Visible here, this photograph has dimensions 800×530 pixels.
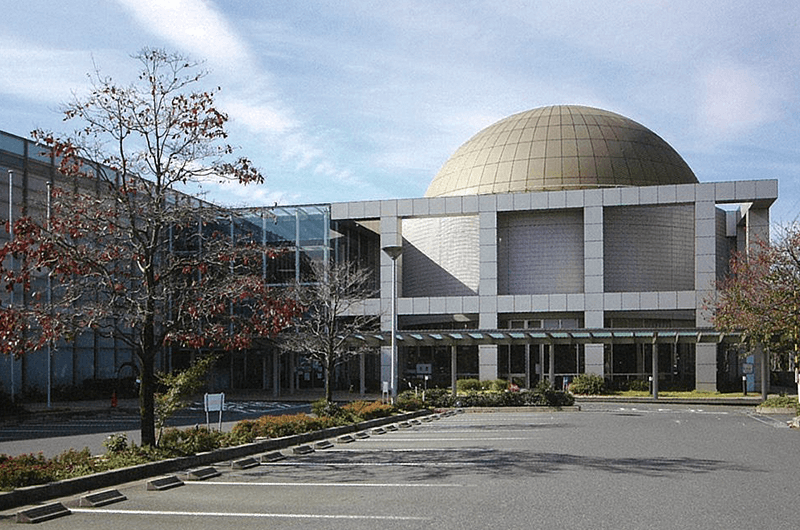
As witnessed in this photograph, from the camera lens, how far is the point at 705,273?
168 ft

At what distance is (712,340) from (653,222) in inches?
487

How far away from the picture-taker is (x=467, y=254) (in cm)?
5712

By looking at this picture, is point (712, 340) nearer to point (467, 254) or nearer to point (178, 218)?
point (467, 254)

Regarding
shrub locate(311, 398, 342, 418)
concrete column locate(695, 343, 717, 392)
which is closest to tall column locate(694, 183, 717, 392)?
concrete column locate(695, 343, 717, 392)

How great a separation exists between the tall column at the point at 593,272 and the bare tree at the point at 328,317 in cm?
1332

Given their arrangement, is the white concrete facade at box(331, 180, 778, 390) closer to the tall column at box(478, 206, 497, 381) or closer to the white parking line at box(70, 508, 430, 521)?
the tall column at box(478, 206, 497, 381)

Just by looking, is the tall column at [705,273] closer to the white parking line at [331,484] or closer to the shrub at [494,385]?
the shrub at [494,385]

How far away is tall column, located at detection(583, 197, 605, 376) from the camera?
166 feet

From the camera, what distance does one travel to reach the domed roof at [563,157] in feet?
190

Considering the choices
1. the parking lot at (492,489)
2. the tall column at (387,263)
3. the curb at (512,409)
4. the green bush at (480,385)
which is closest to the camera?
the parking lot at (492,489)

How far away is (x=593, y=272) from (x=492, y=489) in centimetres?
4253

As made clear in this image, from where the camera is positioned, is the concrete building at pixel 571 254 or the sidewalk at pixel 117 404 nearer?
the sidewalk at pixel 117 404

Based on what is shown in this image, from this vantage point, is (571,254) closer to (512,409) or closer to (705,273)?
(705,273)

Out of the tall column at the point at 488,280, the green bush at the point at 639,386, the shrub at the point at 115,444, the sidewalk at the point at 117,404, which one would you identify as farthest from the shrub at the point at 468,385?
the shrub at the point at 115,444
